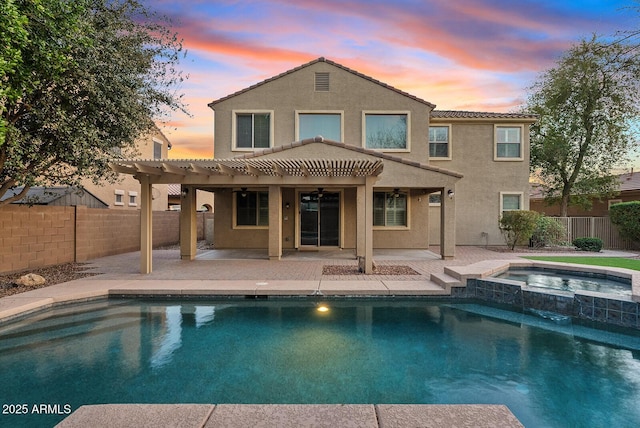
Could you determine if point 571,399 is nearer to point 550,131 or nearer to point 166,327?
point 166,327

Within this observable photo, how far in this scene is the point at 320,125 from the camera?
14727 mm

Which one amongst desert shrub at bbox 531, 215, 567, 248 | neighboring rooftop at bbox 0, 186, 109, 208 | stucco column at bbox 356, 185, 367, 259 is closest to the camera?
stucco column at bbox 356, 185, 367, 259

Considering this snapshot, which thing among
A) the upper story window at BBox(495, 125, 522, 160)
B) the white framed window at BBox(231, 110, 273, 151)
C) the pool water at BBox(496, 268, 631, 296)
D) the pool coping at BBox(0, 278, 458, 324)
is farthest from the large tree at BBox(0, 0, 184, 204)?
the upper story window at BBox(495, 125, 522, 160)

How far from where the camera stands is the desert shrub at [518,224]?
14508 millimetres

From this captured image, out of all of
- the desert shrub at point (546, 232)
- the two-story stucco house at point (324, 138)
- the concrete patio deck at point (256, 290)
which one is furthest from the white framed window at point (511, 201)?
the two-story stucco house at point (324, 138)

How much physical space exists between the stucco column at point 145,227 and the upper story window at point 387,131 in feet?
29.6

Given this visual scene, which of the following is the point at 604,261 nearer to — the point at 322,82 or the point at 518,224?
the point at 518,224

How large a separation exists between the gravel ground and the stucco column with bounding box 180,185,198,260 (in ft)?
10.2

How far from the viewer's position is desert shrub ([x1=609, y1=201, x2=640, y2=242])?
612 inches

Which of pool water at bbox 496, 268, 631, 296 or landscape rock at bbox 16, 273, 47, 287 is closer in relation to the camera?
pool water at bbox 496, 268, 631, 296

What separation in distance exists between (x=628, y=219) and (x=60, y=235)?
933 inches

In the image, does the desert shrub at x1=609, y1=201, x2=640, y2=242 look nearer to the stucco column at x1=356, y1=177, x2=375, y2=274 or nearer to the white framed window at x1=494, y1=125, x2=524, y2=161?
the white framed window at x1=494, y1=125, x2=524, y2=161

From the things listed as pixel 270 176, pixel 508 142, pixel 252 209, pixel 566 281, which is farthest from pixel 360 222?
pixel 508 142

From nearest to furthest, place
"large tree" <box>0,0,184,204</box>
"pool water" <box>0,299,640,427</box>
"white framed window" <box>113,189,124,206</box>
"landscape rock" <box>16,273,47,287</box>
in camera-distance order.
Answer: "pool water" <box>0,299,640,427</box>
"large tree" <box>0,0,184,204</box>
"landscape rock" <box>16,273,47,287</box>
"white framed window" <box>113,189,124,206</box>
